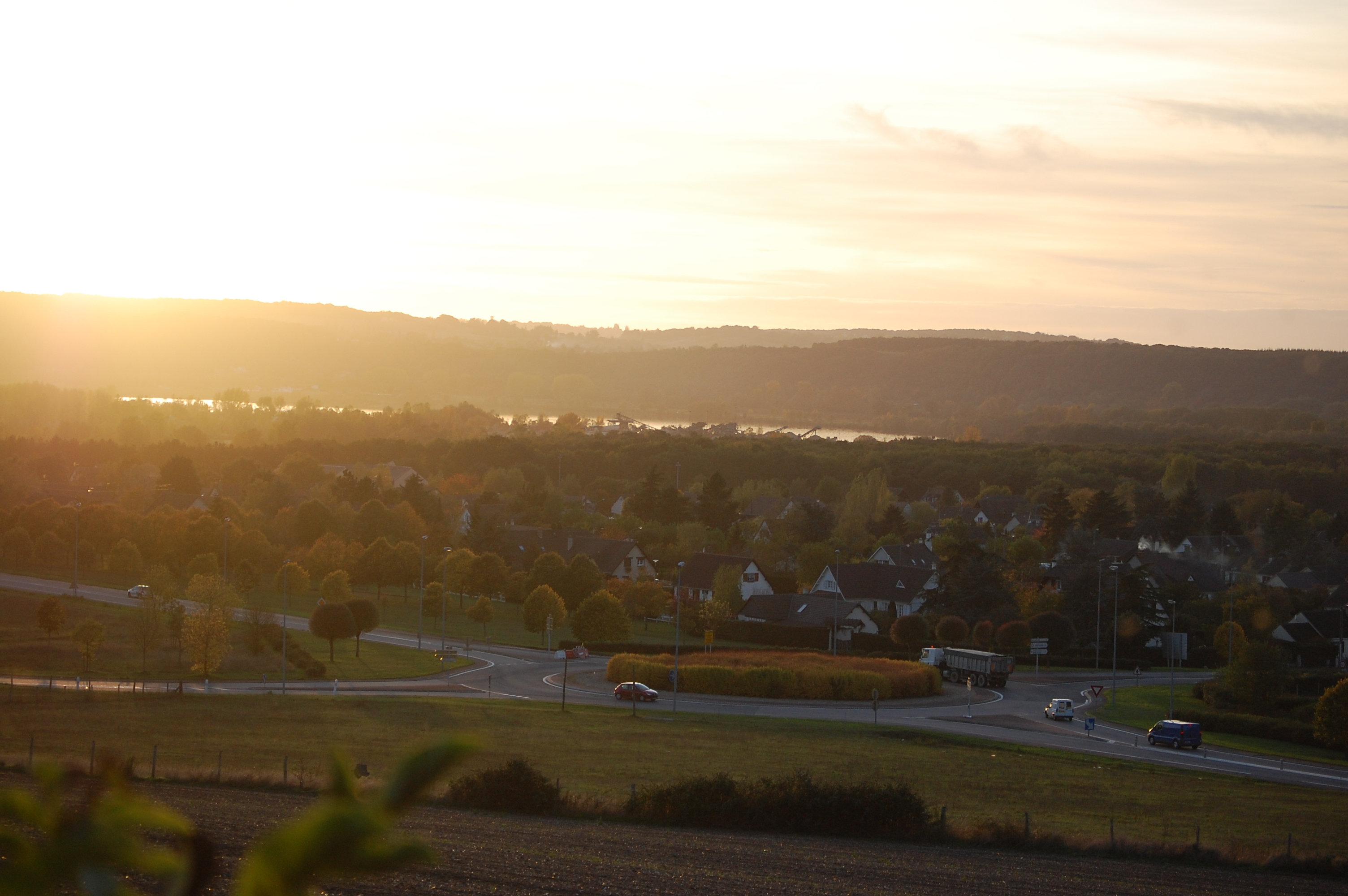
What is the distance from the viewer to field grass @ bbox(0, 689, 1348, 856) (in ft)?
73.9

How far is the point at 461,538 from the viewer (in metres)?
71.0

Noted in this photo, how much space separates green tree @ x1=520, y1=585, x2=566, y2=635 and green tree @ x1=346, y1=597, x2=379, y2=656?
7.50 meters

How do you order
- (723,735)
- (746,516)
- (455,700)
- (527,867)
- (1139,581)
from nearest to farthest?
(527,867) → (723,735) → (455,700) → (1139,581) → (746,516)

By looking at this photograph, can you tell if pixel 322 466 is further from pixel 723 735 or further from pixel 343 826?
pixel 343 826

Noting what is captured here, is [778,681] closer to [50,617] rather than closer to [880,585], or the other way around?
[880,585]

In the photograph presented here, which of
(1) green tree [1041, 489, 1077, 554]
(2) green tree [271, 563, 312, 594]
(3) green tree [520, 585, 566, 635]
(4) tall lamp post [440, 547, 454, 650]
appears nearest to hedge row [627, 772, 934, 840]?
(4) tall lamp post [440, 547, 454, 650]

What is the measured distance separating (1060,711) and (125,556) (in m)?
46.7

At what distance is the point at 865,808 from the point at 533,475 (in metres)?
78.6

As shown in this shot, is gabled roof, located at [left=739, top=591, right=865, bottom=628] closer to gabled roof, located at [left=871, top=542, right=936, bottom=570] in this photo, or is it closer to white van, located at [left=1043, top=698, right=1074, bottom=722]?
gabled roof, located at [left=871, top=542, right=936, bottom=570]

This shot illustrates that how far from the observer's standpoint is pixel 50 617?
4084 cm

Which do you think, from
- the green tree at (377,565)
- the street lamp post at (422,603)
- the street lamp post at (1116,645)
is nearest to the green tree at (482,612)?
the street lamp post at (422,603)

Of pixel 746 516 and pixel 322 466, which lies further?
pixel 322 466

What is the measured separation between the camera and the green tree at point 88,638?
37.9 metres

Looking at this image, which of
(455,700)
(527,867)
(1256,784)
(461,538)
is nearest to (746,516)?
(461,538)
